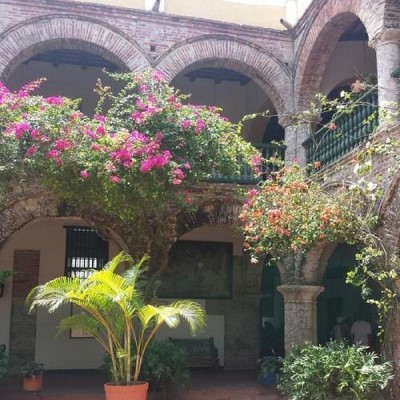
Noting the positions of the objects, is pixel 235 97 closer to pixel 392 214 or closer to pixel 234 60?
pixel 234 60

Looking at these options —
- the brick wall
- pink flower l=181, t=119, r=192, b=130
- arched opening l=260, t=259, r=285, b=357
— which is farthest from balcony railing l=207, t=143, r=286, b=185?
the brick wall

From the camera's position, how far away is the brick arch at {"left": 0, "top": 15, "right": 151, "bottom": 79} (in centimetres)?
1012

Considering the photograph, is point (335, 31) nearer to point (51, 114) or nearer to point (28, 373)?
point (51, 114)

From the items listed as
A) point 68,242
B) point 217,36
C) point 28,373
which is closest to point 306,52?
point 217,36

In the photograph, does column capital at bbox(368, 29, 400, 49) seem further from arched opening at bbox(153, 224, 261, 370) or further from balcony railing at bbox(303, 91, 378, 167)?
arched opening at bbox(153, 224, 261, 370)

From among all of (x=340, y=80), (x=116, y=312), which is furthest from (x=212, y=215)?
(x=340, y=80)

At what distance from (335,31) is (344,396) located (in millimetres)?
6190

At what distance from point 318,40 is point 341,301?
23.2 ft

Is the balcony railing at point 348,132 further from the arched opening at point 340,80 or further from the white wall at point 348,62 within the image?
the white wall at point 348,62

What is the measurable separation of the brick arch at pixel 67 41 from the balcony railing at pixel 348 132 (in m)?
3.39

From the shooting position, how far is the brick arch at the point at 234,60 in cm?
1076

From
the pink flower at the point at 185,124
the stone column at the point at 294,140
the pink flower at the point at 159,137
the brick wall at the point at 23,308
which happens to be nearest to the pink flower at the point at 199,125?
the pink flower at the point at 185,124

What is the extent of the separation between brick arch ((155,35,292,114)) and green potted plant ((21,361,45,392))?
5525 millimetres

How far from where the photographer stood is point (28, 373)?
10.2 metres
